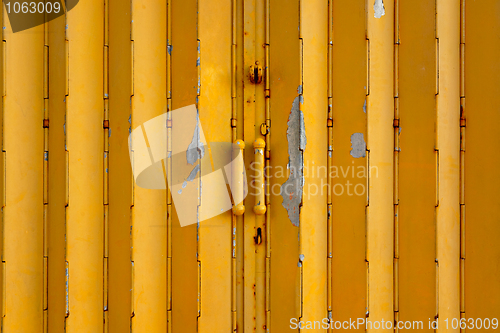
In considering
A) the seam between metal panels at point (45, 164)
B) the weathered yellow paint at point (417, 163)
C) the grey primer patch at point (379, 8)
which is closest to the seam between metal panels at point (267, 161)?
the grey primer patch at point (379, 8)

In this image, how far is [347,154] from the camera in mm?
1263

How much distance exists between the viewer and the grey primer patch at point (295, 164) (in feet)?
4.13

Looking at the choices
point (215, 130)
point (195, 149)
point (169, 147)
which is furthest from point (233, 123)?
point (169, 147)

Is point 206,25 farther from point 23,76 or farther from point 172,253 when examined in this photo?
point 172,253

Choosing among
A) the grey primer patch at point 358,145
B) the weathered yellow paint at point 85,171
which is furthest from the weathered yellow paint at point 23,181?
the grey primer patch at point 358,145

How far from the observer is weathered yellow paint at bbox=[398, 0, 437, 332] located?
1.26 m

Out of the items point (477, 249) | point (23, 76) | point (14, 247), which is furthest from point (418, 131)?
point (14, 247)

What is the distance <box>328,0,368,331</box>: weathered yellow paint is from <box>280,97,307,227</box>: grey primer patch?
0.54 ft

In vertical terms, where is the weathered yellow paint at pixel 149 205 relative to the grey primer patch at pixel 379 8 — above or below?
below

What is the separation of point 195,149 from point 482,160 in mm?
1492

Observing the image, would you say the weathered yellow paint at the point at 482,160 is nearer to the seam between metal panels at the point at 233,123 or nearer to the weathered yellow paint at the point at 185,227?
the seam between metal panels at the point at 233,123

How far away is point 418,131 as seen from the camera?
1270 millimetres

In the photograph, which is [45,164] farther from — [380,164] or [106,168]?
[380,164]

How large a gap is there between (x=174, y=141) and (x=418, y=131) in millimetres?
1278
